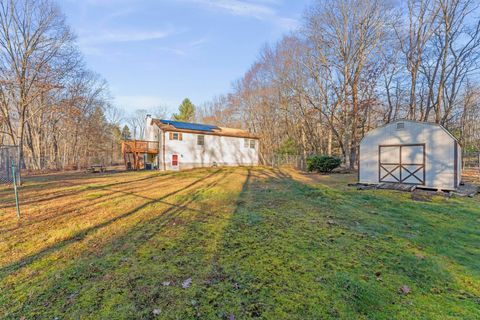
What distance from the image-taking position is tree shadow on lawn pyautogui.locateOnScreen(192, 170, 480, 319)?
7.61 feet

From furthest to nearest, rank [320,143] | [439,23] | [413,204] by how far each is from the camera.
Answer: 1. [320,143]
2. [439,23]
3. [413,204]

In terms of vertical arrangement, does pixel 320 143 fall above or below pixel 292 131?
below

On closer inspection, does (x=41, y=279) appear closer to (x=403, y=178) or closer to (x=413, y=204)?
(x=413, y=204)

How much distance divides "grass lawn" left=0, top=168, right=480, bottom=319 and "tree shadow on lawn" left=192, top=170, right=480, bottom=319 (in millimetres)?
16

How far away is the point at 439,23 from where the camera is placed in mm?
16719

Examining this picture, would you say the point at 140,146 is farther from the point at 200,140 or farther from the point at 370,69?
the point at 370,69

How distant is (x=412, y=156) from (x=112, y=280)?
41.0 ft

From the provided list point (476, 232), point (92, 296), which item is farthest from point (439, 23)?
point (92, 296)

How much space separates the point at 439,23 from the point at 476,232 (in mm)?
19818

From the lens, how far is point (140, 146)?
69.9 feet

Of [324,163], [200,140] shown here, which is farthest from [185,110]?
[324,163]

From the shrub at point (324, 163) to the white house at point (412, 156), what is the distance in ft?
18.2

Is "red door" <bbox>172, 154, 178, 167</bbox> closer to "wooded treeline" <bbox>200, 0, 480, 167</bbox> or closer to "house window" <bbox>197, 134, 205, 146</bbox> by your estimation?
"house window" <bbox>197, 134, 205, 146</bbox>

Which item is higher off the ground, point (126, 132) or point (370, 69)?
point (370, 69)
